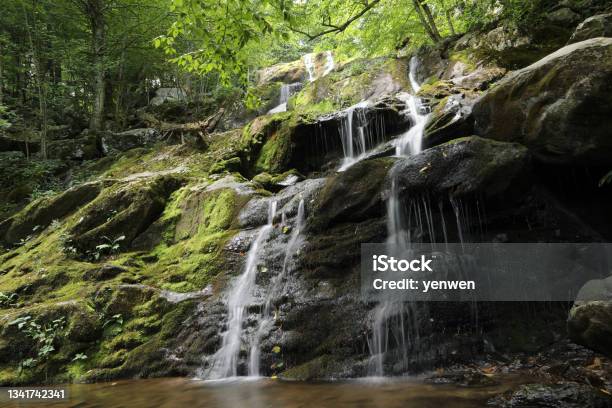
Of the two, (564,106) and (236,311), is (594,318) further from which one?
(236,311)

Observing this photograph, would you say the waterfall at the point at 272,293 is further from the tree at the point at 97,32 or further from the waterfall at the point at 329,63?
the waterfall at the point at 329,63

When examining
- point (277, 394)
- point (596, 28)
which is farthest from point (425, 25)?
point (277, 394)

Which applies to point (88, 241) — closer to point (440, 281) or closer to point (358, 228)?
point (358, 228)

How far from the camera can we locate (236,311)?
575 centimetres

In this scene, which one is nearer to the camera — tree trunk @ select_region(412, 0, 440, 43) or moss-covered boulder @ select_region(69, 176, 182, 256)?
moss-covered boulder @ select_region(69, 176, 182, 256)

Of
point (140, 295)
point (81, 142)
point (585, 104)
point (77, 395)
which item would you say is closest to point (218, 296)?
point (140, 295)

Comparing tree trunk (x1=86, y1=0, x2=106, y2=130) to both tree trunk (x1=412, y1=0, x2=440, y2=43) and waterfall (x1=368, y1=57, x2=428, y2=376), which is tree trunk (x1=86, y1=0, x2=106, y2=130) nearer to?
tree trunk (x1=412, y1=0, x2=440, y2=43)

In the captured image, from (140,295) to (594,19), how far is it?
30.0 ft

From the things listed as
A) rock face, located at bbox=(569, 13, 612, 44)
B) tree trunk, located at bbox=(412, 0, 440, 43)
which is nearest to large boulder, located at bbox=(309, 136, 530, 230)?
rock face, located at bbox=(569, 13, 612, 44)

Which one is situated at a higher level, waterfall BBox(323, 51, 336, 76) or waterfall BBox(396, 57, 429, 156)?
waterfall BBox(323, 51, 336, 76)

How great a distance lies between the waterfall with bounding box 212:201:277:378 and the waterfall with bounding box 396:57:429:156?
326cm

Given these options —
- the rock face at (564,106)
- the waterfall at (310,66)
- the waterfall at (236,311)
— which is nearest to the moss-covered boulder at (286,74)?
the waterfall at (310,66)

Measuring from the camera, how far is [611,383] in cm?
340

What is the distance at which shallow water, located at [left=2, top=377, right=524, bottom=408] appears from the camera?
3.51 m
